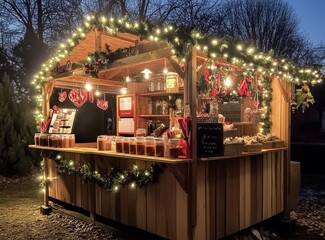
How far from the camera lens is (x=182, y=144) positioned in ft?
12.3

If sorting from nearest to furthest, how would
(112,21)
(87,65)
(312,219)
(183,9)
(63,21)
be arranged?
(112,21) < (87,65) < (312,219) < (63,21) < (183,9)

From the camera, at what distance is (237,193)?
14.6 feet

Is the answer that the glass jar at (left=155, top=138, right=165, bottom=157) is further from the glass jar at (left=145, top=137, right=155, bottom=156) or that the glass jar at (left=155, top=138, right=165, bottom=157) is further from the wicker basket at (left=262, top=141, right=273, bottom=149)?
the wicker basket at (left=262, top=141, right=273, bottom=149)

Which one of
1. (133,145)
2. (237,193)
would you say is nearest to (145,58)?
(133,145)

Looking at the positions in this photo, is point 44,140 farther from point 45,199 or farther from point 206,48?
point 206,48

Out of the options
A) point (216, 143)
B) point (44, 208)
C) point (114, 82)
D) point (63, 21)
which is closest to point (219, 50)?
point (216, 143)

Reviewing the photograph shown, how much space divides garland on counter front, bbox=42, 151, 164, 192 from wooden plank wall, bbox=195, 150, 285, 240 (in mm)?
658

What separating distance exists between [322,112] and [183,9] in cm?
1230

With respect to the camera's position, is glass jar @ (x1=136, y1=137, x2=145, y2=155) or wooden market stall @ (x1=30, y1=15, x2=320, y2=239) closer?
wooden market stall @ (x1=30, y1=15, x2=320, y2=239)

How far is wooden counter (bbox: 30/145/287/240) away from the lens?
3.88 metres

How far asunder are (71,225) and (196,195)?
253 centimetres

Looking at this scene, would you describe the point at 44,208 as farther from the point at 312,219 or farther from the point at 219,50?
the point at 312,219

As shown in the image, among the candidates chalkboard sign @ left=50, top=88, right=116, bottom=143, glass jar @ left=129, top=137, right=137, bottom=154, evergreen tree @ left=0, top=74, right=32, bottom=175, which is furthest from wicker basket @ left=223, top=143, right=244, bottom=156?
evergreen tree @ left=0, top=74, right=32, bottom=175

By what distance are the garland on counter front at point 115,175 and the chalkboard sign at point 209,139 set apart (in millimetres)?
643
